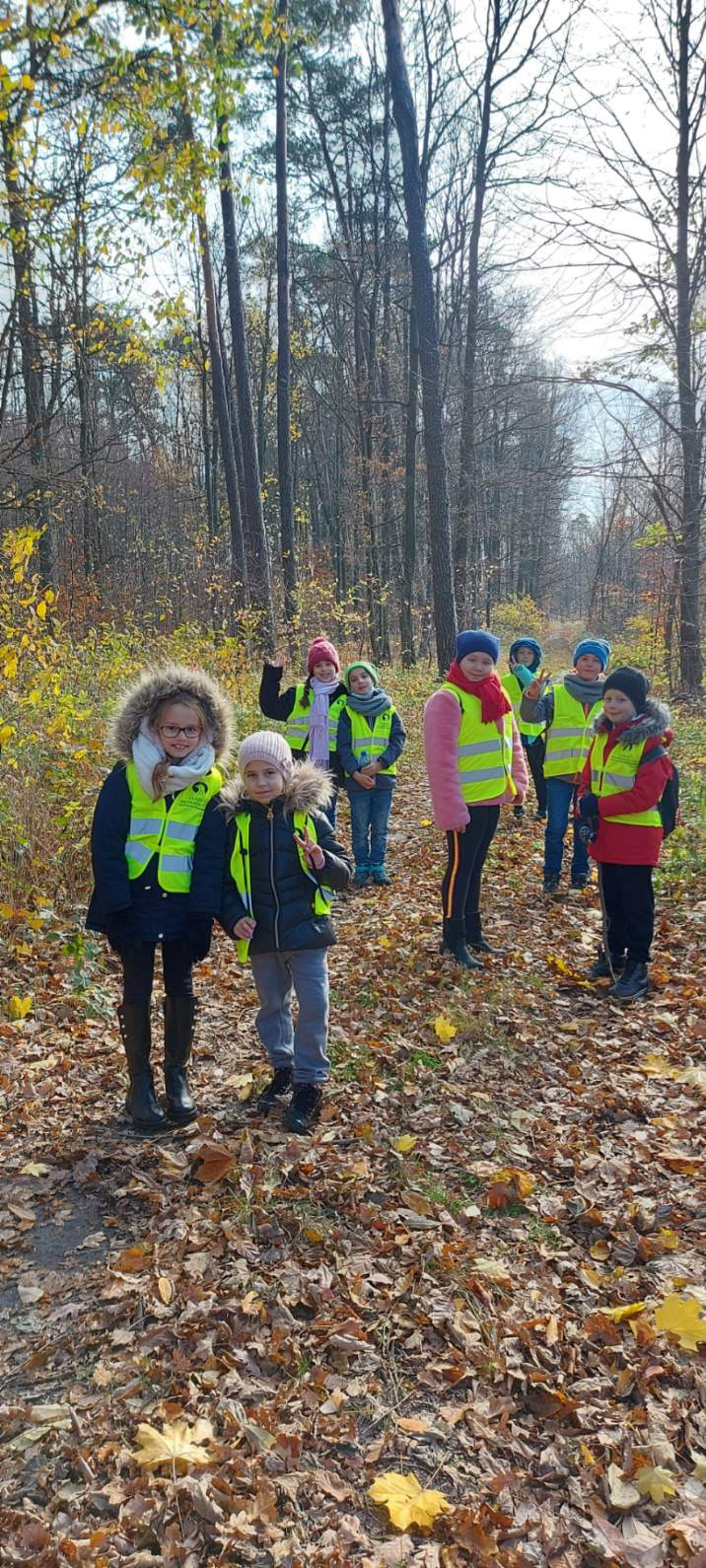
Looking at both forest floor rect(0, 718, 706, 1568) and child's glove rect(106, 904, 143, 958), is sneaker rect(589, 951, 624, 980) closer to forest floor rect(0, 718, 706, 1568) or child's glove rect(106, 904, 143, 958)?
forest floor rect(0, 718, 706, 1568)

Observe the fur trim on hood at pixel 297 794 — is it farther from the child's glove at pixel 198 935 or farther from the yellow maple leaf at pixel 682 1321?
the yellow maple leaf at pixel 682 1321

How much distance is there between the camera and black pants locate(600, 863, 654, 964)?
531cm

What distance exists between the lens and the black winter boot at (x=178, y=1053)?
4039mm

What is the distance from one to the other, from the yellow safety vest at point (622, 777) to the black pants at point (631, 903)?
0.30 m

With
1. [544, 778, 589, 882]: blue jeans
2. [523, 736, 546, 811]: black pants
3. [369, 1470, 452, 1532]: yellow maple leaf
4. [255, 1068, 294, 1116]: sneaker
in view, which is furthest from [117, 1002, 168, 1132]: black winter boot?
[523, 736, 546, 811]: black pants

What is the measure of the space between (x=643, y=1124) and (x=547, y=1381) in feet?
5.26

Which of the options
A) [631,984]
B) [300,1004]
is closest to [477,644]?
[631,984]

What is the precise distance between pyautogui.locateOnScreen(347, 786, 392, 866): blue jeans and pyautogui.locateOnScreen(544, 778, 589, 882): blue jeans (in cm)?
139

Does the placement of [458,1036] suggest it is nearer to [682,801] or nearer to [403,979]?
[403,979]

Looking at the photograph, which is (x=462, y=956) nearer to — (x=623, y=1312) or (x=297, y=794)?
(x=297, y=794)

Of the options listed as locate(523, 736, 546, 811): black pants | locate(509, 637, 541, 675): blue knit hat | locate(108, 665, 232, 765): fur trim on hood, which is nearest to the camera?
locate(108, 665, 232, 765): fur trim on hood

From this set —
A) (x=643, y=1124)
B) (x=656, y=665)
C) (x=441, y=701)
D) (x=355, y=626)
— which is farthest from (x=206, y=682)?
(x=355, y=626)

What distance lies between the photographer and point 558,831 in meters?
7.30

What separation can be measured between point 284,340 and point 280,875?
15982 mm
